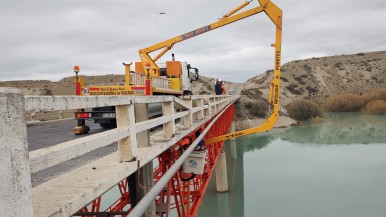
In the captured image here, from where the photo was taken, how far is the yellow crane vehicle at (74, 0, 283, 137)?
869 cm

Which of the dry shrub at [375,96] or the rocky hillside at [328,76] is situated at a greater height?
the rocky hillside at [328,76]

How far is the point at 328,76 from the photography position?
331 feet

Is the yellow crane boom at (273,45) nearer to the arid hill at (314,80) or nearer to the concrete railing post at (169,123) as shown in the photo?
the concrete railing post at (169,123)

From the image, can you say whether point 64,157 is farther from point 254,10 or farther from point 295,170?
point 295,170

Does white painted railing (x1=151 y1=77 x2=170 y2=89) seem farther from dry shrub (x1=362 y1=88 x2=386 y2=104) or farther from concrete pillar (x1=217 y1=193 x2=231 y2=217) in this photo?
dry shrub (x1=362 y1=88 x2=386 y2=104)

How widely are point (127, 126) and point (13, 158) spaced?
5.25 feet

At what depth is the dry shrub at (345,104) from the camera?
5756 centimetres

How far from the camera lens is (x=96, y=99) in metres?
2.70

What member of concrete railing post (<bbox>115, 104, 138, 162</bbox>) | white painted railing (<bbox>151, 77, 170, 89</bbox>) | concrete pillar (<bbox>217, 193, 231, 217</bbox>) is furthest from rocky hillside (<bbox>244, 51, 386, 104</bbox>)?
concrete railing post (<bbox>115, 104, 138, 162</bbox>)

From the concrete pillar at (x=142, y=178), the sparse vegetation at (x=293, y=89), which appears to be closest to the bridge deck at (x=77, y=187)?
the concrete pillar at (x=142, y=178)

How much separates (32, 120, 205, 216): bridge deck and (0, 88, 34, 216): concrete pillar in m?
0.38

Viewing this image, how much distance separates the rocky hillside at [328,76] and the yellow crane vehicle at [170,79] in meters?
62.2

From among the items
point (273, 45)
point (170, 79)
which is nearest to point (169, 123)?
point (170, 79)

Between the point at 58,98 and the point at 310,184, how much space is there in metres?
19.8
